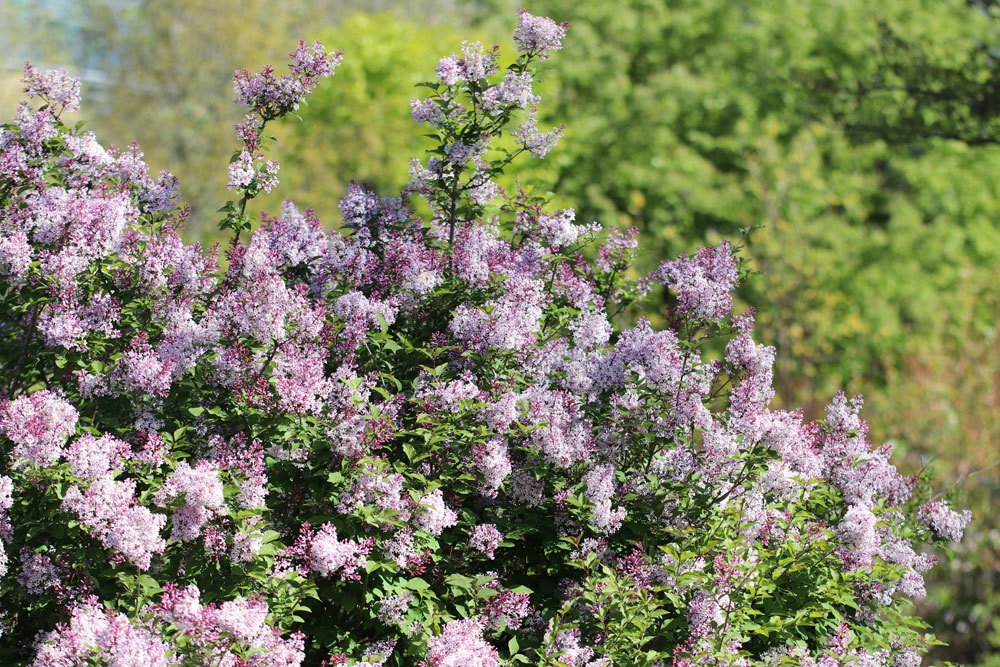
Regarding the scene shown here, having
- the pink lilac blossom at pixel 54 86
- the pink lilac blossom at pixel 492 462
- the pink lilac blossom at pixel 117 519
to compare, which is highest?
the pink lilac blossom at pixel 54 86

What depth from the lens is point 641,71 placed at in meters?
18.7

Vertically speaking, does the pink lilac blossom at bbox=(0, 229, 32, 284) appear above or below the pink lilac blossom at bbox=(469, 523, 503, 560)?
above

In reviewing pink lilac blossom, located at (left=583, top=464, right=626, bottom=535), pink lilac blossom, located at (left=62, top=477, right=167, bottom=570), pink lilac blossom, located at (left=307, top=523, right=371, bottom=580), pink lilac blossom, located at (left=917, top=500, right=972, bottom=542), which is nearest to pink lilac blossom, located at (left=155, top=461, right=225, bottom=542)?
pink lilac blossom, located at (left=62, top=477, right=167, bottom=570)

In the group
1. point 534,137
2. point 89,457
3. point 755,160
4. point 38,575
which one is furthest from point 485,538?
point 755,160

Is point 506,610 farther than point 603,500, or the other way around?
point 603,500

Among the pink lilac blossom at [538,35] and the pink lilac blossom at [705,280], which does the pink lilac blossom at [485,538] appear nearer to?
the pink lilac blossom at [705,280]

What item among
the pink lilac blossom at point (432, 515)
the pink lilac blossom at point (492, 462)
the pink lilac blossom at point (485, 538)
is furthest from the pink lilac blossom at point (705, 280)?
the pink lilac blossom at point (432, 515)

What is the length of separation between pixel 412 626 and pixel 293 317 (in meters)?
1.05

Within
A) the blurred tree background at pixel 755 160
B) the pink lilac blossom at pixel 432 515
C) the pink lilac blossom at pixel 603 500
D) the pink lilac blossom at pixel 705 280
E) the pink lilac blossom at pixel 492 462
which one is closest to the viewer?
the pink lilac blossom at pixel 432 515

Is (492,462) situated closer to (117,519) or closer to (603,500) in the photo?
(603,500)

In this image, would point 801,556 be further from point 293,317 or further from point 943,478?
point 943,478

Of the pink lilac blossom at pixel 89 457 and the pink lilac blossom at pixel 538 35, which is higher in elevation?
the pink lilac blossom at pixel 538 35

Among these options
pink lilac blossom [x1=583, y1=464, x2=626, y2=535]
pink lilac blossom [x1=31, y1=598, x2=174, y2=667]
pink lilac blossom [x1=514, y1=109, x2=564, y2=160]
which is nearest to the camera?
pink lilac blossom [x1=31, y1=598, x2=174, y2=667]

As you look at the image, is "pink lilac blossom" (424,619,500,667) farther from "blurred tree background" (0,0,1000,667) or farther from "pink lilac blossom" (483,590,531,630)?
"blurred tree background" (0,0,1000,667)
